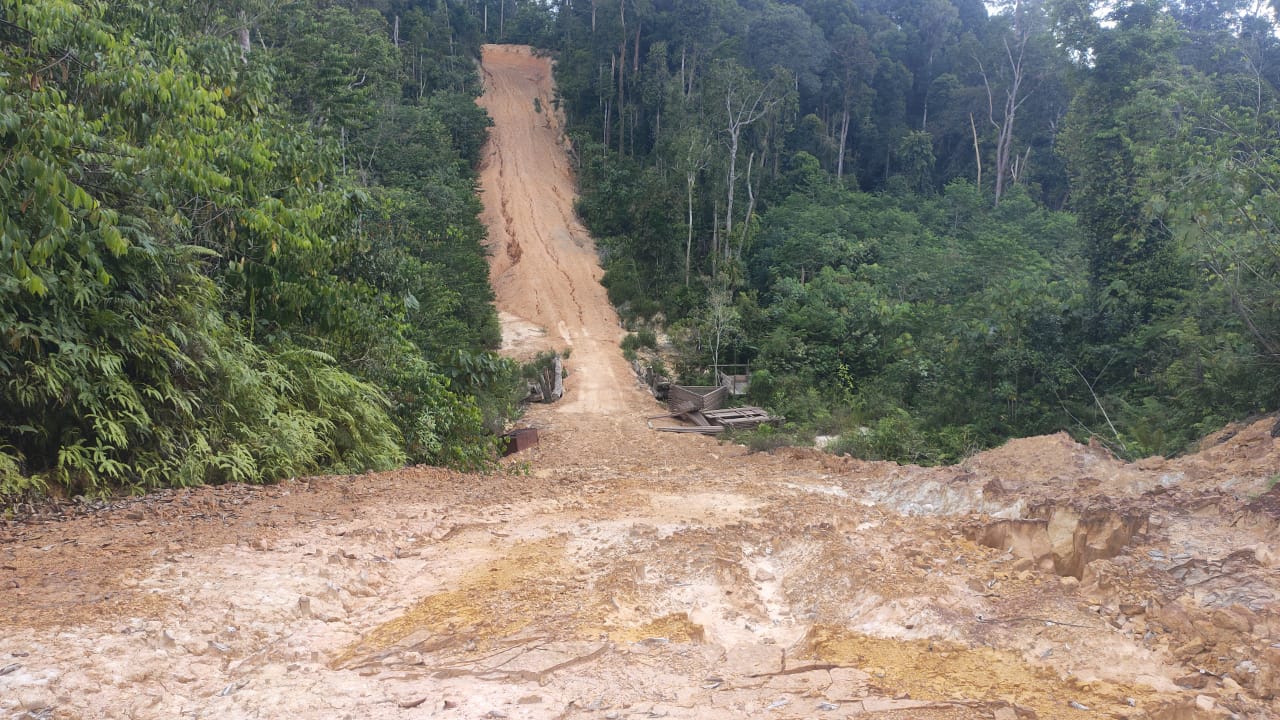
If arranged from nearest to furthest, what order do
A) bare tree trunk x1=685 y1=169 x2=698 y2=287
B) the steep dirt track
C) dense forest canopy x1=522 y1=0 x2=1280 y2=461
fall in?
1. dense forest canopy x1=522 y1=0 x2=1280 y2=461
2. the steep dirt track
3. bare tree trunk x1=685 y1=169 x2=698 y2=287

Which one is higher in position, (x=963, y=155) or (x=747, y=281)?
(x=963, y=155)

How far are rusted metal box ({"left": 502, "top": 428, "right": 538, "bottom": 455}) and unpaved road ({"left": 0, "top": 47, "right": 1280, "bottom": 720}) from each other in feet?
18.7

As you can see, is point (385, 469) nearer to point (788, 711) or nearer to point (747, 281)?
point (788, 711)

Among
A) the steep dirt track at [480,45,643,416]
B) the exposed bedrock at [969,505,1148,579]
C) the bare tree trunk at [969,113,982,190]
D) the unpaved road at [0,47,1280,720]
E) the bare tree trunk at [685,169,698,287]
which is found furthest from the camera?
the bare tree trunk at [969,113,982,190]

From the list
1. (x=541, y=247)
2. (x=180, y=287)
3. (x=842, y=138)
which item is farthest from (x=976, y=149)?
(x=180, y=287)

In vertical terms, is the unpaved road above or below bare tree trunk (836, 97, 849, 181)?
below

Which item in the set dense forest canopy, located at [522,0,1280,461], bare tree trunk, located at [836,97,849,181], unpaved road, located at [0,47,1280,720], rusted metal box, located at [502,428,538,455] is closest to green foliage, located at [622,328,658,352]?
dense forest canopy, located at [522,0,1280,461]

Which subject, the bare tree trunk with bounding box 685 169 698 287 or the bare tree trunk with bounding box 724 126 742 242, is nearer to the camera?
the bare tree trunk with bounding box 724 126 742 242

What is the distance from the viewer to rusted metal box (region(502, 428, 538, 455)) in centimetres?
1246

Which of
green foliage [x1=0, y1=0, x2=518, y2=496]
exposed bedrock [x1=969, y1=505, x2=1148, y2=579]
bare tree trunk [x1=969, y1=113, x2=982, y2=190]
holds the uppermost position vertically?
bare tree trunk [x1=969, y1=113, x2=982, y2=190]

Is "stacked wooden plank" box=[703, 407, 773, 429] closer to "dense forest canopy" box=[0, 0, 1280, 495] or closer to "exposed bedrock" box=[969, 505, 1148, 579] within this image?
"dense forest canopy" box=[0, 0, 1280, 495]

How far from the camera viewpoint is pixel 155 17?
7699mm

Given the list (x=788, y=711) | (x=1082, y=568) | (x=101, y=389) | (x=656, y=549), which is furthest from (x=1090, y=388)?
(x=101, y=389)

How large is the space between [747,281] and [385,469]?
19508 millimetres
